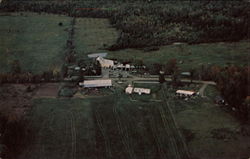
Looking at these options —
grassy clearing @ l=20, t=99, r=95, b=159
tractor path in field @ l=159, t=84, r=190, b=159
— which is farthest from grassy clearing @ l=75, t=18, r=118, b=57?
tractor path in field @ l=159, t=84, r=190, b=159

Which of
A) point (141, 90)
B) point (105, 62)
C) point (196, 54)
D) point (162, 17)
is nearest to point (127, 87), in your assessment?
point (141, 90)

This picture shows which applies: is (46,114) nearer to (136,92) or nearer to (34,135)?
(34,135)

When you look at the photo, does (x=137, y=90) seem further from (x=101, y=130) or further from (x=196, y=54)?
(x=196, y=54)

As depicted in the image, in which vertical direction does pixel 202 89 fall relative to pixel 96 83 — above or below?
below

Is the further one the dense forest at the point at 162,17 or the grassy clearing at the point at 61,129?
the dense forest at the point at 162,17

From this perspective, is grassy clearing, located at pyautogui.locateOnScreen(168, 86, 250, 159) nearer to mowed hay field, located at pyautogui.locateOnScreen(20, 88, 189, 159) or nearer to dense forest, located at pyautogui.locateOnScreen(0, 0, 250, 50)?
mowed hay field, located at pyautogui.locateOnScreen(20, 88, 189, 159)

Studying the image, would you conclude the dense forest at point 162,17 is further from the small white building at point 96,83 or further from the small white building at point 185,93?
the small white building at point 185,93

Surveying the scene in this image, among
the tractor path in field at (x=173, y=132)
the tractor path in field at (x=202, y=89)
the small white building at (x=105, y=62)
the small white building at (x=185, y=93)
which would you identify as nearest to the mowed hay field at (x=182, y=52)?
the small white building at (x=105, y=62)

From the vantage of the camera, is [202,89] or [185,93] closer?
[185,93]
